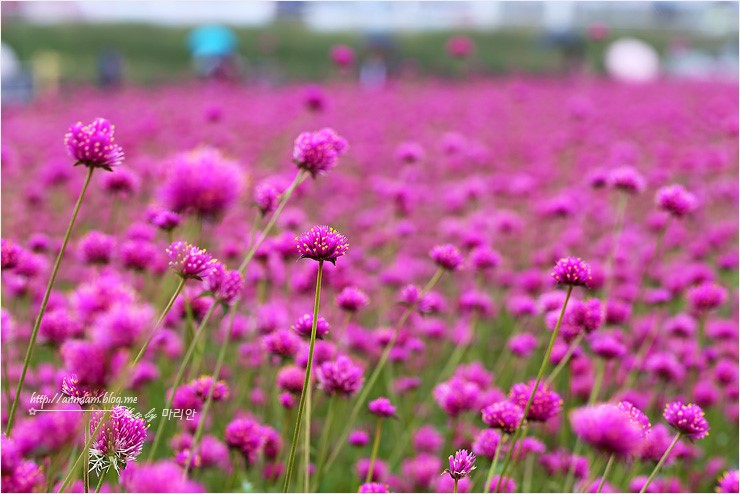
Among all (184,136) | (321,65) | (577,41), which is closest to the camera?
(184,136)

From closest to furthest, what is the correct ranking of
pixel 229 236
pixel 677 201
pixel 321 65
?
pixel 677 201 < pixel 229 236 < pixel 321 65

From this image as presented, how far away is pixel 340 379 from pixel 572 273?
1.73 ft

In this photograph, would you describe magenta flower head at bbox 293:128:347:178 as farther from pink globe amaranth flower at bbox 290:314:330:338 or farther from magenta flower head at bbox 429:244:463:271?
magenta flower head at bbox 429:244:463:271

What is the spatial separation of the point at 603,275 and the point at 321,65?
18328 millimetres

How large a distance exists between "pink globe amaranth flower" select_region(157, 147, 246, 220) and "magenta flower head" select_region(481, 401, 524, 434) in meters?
0.63

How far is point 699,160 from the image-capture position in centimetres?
397

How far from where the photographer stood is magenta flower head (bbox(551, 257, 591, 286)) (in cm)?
111

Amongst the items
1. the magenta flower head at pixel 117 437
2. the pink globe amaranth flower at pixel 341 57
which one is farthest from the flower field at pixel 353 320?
the pink globe amaranth flower at pixel 341 57

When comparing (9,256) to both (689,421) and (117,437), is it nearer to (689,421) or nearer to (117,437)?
(117,437)

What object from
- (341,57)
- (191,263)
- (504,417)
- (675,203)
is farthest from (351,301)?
(341,57)

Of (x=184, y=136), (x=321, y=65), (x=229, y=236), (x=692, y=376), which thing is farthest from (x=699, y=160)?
(x=321, y=65)

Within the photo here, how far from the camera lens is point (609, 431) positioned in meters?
0.81

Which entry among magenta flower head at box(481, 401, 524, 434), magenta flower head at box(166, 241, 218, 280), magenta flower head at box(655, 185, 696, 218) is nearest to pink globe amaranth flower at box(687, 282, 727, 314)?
magenta flower head at box(655, 185, 696, 218)

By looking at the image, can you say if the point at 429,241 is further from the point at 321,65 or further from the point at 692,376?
the point at 321,65
